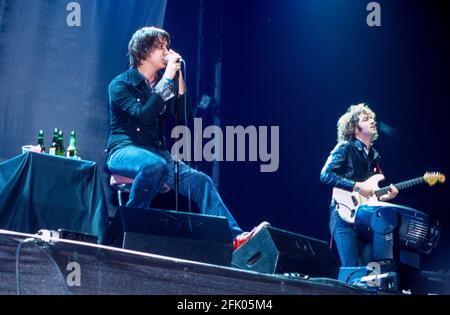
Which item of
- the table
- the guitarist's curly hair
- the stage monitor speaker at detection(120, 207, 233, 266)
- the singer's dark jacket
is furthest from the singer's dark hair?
the guitarist's curly hair

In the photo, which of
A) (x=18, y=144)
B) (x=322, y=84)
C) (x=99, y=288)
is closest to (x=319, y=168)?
(x=322, y=84)

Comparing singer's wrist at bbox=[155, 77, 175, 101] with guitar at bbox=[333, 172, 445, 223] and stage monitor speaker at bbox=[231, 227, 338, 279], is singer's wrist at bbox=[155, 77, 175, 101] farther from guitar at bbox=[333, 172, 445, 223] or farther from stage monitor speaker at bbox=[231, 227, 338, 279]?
guitar at bbox=[333, 172, 445, 223]

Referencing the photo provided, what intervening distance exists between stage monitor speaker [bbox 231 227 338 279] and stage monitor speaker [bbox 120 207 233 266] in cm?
17

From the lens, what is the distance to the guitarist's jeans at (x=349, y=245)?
5340 millimetres

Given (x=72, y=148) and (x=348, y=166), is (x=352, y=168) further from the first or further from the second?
(x=72, y=148)

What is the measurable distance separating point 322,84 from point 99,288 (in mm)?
4329

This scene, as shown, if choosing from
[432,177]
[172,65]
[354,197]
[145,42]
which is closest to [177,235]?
[172,65]

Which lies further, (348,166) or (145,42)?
(348,166)

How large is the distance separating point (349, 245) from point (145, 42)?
2.18 metres

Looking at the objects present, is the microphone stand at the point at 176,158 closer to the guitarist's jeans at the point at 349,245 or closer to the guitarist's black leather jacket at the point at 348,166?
the guitarist's jeans at the point at 349,245

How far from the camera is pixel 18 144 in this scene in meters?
4.96

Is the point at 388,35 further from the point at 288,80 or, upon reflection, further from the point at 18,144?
the point at 18,144

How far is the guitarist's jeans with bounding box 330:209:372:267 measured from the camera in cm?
534

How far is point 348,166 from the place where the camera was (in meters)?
5.89
